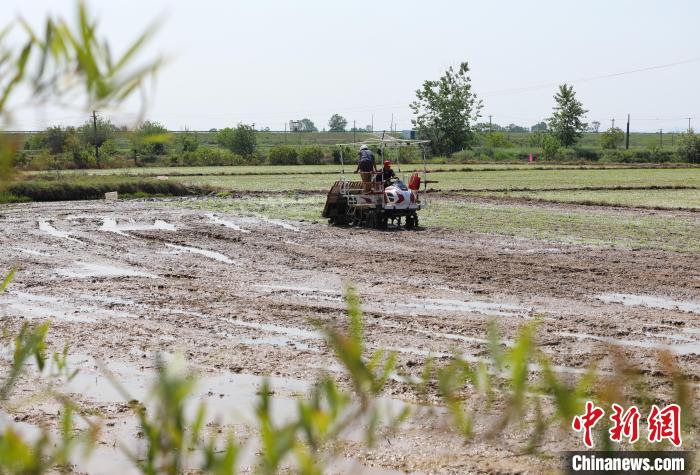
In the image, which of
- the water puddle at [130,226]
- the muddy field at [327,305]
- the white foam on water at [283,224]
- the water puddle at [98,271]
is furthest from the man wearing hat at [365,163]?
the water puddle at [98,271]

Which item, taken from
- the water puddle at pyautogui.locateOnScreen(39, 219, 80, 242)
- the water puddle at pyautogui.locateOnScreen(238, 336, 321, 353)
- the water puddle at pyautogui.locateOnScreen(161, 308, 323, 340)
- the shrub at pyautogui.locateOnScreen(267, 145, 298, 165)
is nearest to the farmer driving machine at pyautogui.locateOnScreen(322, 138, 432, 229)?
the water puddle at pyautogui.locateOnScreen(39, 219, 80, 242)

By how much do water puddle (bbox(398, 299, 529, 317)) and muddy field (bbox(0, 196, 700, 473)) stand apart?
0.04 meters

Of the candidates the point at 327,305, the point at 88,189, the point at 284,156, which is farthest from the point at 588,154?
the point at 327,305

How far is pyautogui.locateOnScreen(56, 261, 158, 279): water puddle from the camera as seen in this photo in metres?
15.1

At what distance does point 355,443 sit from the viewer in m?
6.40

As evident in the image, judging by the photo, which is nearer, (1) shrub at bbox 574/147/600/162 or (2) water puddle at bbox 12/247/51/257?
(2) water puddle at bbox 12/247/51/257

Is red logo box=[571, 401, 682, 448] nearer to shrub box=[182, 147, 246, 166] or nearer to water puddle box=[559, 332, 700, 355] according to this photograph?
water puddle box=[559, 332, 700, 355]

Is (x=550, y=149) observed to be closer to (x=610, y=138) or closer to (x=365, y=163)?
(x=610, y=138)

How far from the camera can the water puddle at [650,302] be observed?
1190 cm

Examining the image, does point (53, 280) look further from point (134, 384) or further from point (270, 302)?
point (134, 384)

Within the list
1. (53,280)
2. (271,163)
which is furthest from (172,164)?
(53,280)

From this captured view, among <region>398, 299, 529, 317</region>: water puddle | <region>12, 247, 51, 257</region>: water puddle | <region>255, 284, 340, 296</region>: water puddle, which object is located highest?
<region>398, 299, 529, 317</region>: water puddle

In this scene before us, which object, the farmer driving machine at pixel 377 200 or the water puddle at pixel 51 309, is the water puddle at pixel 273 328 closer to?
the water puddle at pixel 51 309

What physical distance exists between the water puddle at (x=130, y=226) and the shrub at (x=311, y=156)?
50.2 m
